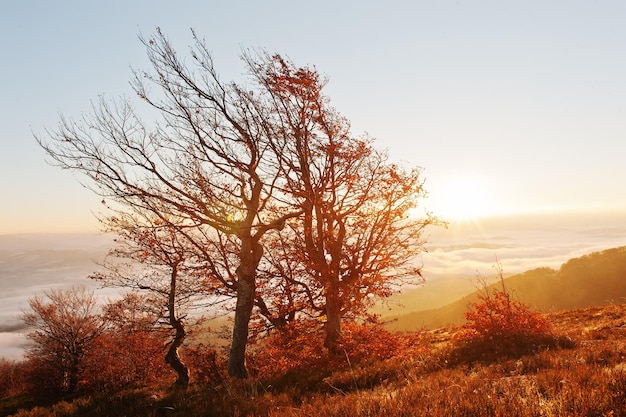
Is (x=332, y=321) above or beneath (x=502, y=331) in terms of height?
above

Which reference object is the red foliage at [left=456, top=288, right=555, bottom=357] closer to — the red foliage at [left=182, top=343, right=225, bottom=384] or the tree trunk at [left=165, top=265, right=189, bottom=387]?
the red foliage at [left=182, top=343, right=225, bottom=384]

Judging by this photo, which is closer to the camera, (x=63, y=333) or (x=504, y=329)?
(x=504, y=329)

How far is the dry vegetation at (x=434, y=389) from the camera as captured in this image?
4461 mm

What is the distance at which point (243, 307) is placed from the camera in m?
11.4

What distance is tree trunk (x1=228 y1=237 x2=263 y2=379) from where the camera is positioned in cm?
1145

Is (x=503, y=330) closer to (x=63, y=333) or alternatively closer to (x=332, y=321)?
(x=332, y=321)

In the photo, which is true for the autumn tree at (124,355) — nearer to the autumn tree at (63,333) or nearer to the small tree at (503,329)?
the autumn tree at (63,333)

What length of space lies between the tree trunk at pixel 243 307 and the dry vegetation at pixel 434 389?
1260mm

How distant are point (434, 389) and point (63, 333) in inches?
1422

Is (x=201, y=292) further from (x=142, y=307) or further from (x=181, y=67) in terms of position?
(x=181, y=67)

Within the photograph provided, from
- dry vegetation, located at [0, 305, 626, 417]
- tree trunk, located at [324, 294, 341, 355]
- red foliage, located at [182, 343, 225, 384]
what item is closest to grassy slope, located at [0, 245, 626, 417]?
dry vegetation, located at [0, 305, 626, 417]

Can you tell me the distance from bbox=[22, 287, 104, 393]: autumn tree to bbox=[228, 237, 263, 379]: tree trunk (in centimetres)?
2361

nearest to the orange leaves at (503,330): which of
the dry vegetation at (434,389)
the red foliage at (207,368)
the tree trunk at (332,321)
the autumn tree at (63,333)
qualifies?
the dry vegetation at (434,389)

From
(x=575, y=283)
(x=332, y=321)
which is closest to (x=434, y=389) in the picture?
(x=332, y=321)
